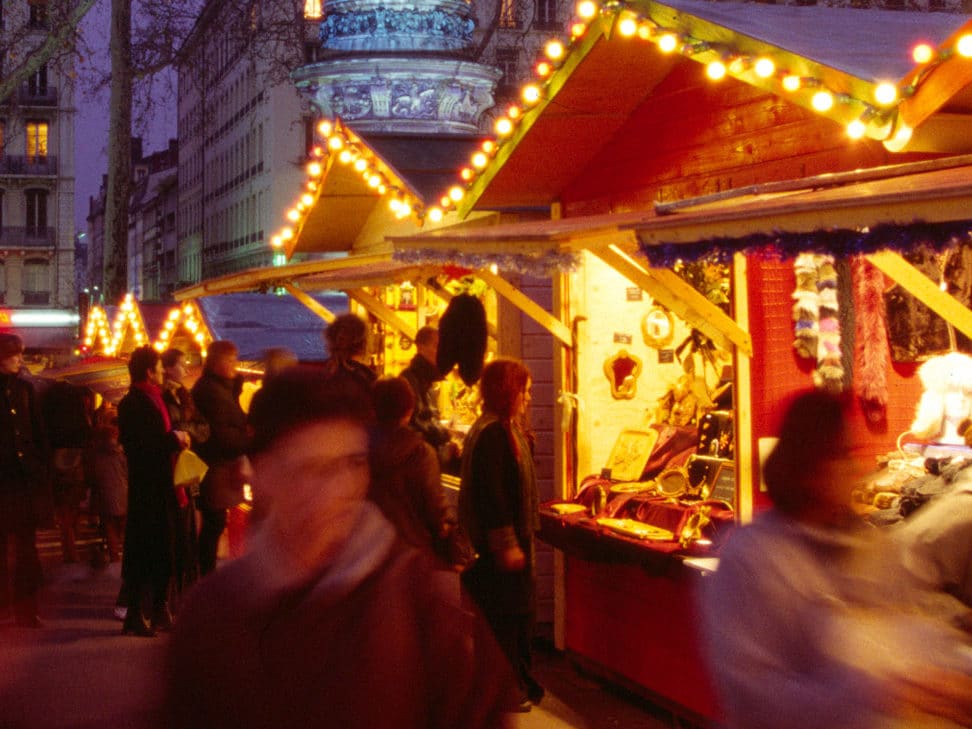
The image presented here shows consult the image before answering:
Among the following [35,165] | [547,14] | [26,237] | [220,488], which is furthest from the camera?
[26,237]

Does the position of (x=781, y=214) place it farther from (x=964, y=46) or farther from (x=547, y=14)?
(x=547, y=14)

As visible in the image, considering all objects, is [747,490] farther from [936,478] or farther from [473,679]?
[473,679]

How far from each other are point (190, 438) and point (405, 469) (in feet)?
12.3

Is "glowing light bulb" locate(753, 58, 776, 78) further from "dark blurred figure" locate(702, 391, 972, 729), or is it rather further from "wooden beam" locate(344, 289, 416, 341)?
"wooden beam" locate(344, 289, 416, 341)

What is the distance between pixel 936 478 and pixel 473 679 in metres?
3.76

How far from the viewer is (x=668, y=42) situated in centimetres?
750

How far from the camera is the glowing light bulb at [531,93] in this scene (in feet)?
29.9

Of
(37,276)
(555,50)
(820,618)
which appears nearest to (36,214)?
(37,276)

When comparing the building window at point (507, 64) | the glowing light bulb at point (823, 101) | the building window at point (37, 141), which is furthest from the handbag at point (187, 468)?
the building window at point (37, 141)

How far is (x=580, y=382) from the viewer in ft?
31.4

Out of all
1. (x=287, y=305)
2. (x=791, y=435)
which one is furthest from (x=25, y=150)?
(x=791, y=435)

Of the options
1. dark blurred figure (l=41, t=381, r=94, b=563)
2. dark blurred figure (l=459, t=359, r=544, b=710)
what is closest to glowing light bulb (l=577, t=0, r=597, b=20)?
dark blurred figure (l=459, t=359, r=544, b=710)

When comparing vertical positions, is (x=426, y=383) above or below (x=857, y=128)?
below

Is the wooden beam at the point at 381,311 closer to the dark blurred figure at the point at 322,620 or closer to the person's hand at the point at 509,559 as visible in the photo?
the person's hand at the point at 509,559
